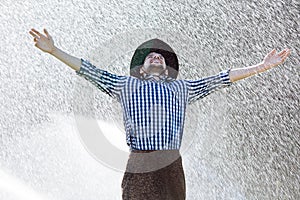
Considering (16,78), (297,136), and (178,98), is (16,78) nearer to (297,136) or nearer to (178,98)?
(297,136)

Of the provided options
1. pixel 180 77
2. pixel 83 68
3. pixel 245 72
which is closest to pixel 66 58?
pixel 83 68

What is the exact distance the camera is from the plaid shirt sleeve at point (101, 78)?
8.05 ft

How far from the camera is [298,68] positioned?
165 inches

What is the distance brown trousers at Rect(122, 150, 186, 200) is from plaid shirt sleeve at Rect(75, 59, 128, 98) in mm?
260

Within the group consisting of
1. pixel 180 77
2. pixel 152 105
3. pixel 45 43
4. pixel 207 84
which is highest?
pixel 180 77

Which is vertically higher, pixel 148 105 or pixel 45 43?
pixel 45 43

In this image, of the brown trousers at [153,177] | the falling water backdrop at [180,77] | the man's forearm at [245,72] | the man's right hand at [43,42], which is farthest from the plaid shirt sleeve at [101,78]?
the falling water backdrop at [180,77]

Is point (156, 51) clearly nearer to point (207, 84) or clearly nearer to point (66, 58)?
point (207, 84)

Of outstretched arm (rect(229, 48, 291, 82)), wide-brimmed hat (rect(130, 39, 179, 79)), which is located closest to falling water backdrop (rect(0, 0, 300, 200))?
wide-brimmed hat (rect(130, 39, 179, 79))

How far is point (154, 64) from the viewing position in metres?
2.50

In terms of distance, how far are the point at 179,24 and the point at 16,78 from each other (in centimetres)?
134

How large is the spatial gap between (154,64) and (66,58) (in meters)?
0.33

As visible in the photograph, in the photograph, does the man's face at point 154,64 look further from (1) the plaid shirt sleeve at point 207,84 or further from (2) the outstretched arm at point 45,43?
(2) the outstretched arm at point 45,43

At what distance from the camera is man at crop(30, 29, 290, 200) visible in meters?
2.37
